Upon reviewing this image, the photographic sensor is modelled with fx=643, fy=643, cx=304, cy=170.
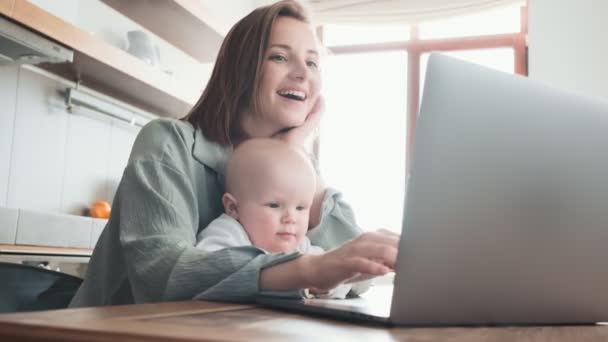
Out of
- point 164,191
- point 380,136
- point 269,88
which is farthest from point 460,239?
point 380,136

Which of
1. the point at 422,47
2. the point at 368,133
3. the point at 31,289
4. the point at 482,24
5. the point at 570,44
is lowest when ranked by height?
the point at 31,289

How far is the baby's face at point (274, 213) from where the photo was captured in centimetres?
107

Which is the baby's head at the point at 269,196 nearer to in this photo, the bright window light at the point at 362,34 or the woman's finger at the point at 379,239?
the woman's finger at the point at 379,239

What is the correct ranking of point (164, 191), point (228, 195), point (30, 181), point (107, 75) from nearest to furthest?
point (164, 191) < point (228, 195) < point (30, 181) < point (107, 75)

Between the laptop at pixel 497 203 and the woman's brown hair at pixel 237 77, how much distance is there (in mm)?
720

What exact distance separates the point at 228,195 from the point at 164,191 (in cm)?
17

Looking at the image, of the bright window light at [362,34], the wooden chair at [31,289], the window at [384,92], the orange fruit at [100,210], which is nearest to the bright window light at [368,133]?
the window at [384,92]

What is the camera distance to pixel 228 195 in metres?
1.10

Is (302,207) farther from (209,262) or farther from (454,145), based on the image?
(454,145)

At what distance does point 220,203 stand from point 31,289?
14.0 inches

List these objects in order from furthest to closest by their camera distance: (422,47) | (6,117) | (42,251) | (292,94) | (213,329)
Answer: (422,47) < (6,117) < (42,251) < (292,94) < (213,329)

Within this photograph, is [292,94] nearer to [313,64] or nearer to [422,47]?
[313,64]

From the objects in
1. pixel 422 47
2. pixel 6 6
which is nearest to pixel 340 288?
pixel 6 6

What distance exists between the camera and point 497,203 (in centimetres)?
53
